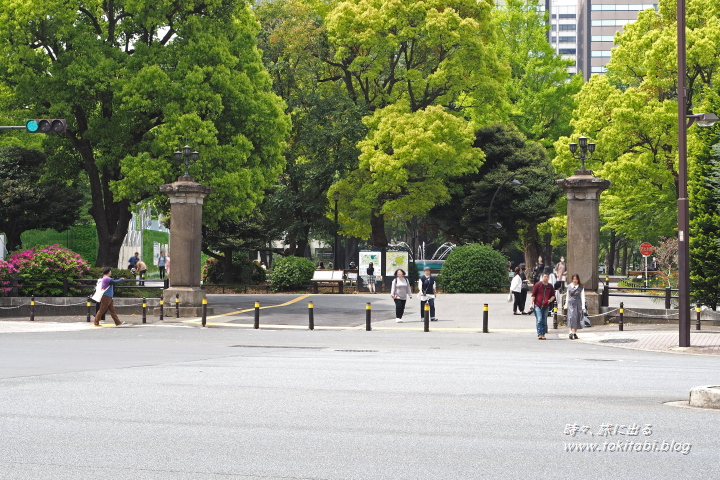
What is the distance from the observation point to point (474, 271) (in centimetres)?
4075

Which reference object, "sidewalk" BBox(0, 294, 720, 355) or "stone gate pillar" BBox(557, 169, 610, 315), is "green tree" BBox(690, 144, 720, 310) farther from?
"stone gate pillar" BBox(557, 169, 610, 315)

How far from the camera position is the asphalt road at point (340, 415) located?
675cm

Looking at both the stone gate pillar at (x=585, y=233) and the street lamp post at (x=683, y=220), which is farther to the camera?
the stone gate pillar at (x=585, y=233)

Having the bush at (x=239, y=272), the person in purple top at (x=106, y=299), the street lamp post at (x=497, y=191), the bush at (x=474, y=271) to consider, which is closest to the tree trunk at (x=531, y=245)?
the street lamp post at (x=497, y=191)

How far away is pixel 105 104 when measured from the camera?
109 feet

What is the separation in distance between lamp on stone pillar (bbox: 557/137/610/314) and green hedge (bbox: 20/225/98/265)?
2790cm

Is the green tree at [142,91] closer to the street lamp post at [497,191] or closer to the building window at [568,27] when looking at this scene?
the street lamp post at [497,191]

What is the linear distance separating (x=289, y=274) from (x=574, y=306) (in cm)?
2246

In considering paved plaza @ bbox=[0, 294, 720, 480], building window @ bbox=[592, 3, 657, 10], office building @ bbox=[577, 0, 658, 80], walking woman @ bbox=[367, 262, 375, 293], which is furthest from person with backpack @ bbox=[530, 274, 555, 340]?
building window @ bbox=[592, 3, 657, 10]

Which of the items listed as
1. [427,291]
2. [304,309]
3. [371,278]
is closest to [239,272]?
[371,278]

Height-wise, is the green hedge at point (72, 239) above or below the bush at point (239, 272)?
above

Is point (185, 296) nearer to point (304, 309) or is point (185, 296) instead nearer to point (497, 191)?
point (304, 309)

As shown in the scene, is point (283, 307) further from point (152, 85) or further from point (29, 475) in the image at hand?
point (29, 475)

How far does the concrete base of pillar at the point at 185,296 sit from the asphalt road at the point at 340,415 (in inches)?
475
